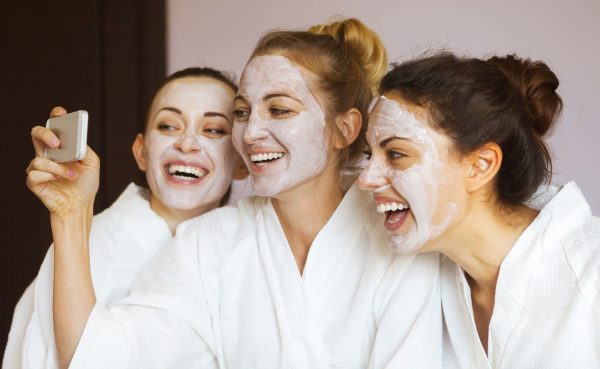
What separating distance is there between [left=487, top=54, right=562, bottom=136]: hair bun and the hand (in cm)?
79

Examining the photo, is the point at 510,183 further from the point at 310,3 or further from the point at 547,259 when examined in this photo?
the point at 310,3

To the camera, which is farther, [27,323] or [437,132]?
[27,323]

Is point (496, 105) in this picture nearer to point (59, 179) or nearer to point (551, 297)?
point (551, 297)

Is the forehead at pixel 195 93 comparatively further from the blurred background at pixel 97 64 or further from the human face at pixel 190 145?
the blurred background at pixel 97 64

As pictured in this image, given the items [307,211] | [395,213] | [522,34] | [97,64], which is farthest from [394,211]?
[97,64]

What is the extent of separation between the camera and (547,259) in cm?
117

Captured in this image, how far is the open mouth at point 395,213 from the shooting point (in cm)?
125

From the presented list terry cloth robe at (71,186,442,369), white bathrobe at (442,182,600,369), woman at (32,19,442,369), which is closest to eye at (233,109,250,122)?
woman at (32,19,442,369)

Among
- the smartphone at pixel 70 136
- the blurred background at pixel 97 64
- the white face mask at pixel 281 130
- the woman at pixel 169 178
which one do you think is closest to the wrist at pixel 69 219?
the smartphone at pixel 70 136

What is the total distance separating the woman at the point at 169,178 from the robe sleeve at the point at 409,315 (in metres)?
0.50

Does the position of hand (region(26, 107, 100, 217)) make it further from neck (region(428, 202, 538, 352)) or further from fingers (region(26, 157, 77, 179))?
neck (region(428, 202, 538, 352))

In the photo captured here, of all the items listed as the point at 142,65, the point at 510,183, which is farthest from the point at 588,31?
the point at 142,65

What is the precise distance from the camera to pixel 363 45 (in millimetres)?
1549

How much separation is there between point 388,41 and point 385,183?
842mm
